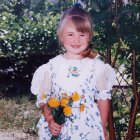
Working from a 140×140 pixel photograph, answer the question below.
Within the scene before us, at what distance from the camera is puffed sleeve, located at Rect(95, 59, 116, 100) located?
8.54ft

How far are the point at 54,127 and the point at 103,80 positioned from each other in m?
0.48

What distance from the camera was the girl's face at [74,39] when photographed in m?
2.55

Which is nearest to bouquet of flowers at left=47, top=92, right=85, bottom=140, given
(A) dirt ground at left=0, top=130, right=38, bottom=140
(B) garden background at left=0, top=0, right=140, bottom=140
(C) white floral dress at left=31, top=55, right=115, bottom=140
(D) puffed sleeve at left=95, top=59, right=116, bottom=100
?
(C) white floral dress at left=31, top=55, right=115, bottom=140

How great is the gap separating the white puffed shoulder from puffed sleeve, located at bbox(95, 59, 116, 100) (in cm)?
34

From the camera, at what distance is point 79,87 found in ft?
8.47

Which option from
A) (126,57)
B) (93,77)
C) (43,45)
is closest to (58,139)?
(93,77)

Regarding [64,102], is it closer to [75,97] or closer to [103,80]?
[75,97]

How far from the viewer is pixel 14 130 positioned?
5.55 m

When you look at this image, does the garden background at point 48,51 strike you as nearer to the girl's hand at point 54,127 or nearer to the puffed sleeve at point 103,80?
the puffed sleeve at point 103,80

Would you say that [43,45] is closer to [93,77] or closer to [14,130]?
[14,130]

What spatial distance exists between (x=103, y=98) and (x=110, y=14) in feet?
3.39

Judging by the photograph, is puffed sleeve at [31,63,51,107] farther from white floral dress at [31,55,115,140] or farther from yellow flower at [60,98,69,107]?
yellow flower at [60,98,69,107]

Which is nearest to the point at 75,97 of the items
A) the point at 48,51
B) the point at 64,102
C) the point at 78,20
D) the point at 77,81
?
the point at 64,102

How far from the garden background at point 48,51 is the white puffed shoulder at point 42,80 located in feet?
2.46
